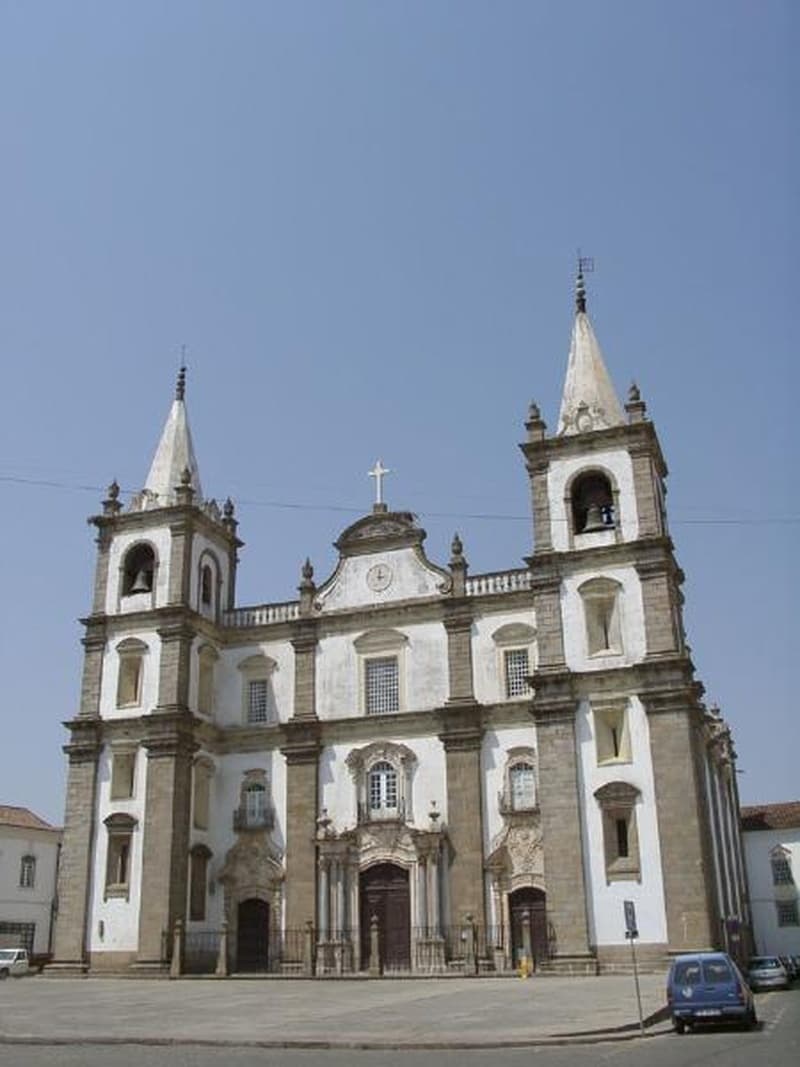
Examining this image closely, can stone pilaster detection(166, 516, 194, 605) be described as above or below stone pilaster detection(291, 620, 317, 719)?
above

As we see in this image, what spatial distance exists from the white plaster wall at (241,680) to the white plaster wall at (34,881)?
22.6m

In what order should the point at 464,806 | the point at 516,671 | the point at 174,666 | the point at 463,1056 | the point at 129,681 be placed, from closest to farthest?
the point at 463,1056 < the point at 464,806 < the point at 516,671 < the point at 174,666 < the point at 129,681

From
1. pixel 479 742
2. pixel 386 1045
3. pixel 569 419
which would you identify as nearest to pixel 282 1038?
pixel 386 1045

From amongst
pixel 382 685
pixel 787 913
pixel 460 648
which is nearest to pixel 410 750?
pixel 382 685

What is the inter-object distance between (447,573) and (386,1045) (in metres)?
24.1

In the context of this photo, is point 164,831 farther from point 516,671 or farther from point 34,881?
point 34,881

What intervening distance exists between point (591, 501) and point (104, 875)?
843 inches

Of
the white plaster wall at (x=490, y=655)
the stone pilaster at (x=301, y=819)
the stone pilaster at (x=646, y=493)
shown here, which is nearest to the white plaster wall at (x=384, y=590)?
the white plaster wall at (x=490, y=655)

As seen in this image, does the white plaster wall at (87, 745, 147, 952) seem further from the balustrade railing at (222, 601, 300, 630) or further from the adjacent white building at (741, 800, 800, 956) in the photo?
the adjacent white building at (741, 800, 800, 956)

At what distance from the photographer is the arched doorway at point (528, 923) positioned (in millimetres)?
34812

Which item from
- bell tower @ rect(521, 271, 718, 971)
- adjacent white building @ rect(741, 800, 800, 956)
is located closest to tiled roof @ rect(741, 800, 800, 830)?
adjacent white building @ rect(741, 800, 800, 956)

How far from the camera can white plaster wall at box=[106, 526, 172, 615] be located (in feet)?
138

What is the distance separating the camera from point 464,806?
122 ft

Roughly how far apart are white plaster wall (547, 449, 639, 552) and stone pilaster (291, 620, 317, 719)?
33.1 feet
